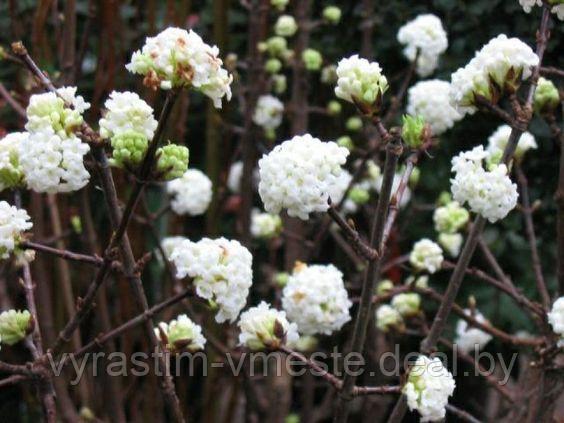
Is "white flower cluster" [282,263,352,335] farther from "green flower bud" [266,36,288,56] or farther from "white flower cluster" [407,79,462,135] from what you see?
"green flower bud" [266,36,288,56]

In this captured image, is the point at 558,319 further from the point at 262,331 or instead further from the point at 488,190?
the point at 262,331

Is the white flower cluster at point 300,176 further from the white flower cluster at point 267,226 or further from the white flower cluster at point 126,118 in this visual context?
the white flower cluster at point 267,226

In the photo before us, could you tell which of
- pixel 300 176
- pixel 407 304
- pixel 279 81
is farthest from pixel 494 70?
pixel 279 81

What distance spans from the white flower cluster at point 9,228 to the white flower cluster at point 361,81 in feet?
1.39

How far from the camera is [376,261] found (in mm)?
1054

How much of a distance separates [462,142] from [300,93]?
52 cm

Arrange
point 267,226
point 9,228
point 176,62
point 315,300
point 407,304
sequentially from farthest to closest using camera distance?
1. point 267,226
2. point 407,304
3. point 315,300
4. point 9,228
5. point 176,62

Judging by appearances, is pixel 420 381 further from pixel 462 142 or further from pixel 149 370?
pixel 462 142

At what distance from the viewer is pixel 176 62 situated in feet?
3.03

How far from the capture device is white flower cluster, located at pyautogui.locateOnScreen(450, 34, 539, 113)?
3.55 feet

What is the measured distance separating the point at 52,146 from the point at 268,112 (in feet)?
4.86

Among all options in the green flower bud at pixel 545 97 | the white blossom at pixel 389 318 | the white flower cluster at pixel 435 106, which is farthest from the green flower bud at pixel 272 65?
the green flower bud at pixel 545 97

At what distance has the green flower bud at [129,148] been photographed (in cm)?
94

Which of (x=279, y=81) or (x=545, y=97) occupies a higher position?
(x=279, y=81)
